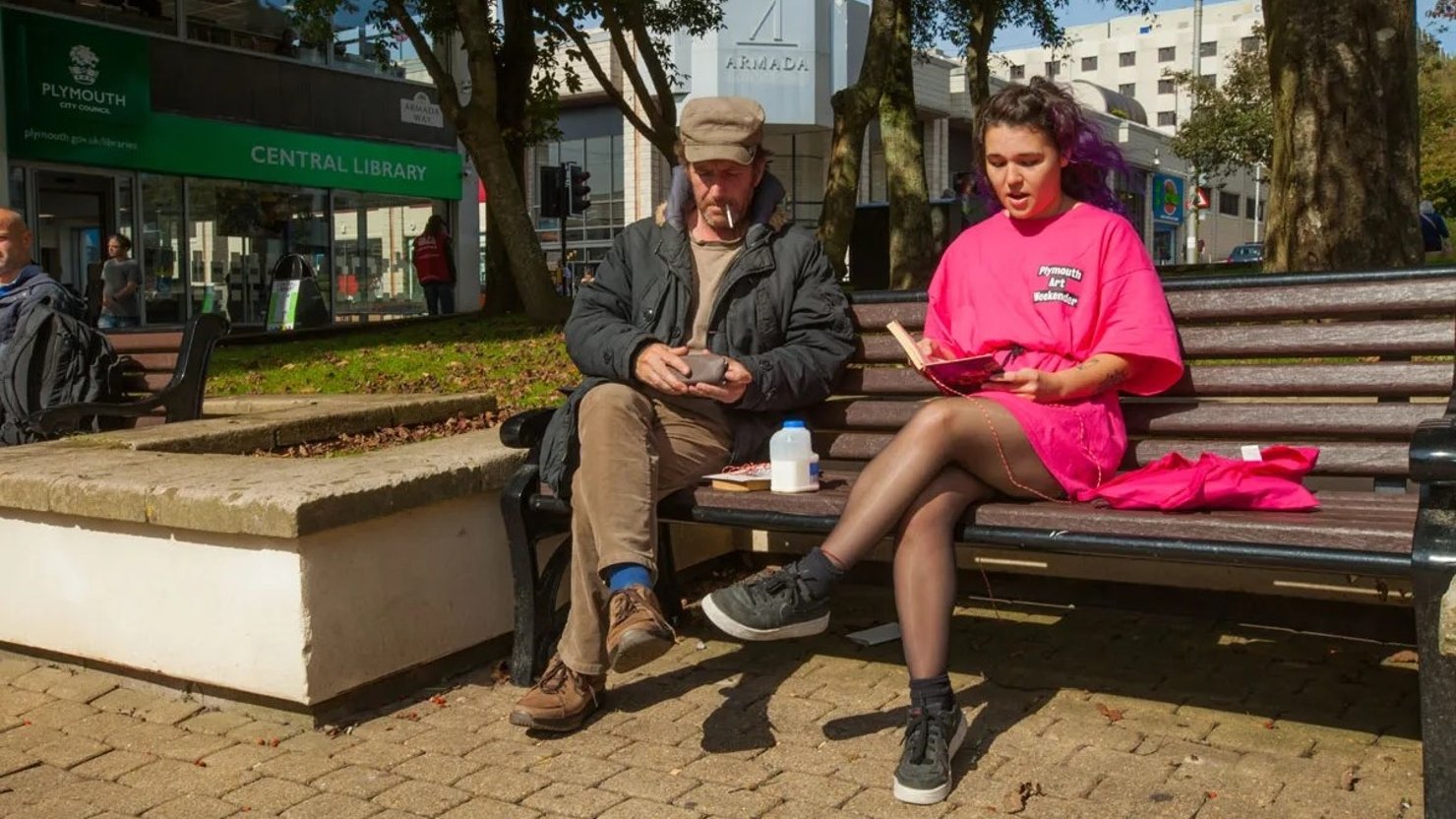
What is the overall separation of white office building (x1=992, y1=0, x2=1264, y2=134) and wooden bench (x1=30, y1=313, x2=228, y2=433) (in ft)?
343

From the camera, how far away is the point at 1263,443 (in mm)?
3877

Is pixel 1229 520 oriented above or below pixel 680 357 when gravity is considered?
below

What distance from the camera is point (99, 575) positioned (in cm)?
421

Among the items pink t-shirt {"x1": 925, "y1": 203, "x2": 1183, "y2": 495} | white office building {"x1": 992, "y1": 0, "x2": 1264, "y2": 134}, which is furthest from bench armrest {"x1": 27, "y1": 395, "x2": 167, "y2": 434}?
A: white office building {"x1": 992, "y1": 0, "x2": 1264, "y2": 134}

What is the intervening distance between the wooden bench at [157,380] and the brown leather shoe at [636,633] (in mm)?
3222

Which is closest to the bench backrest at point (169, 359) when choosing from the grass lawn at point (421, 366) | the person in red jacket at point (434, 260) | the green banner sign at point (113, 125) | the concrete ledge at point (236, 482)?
the concrete ledge at point (236, 482)

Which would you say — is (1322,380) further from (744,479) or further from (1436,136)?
(1436,136)

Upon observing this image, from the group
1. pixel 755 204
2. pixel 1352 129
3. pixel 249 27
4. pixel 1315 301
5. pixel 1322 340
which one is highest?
pixel 249 27

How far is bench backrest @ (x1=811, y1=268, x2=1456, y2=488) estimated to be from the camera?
3719mm

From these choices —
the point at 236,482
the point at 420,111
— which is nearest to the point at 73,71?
the point at 420,111

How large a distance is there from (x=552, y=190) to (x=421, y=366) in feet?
29.9

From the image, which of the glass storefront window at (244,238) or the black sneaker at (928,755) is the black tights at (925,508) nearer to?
the black sneaker at (928,755)

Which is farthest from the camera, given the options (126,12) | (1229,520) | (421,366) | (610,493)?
(126,12)

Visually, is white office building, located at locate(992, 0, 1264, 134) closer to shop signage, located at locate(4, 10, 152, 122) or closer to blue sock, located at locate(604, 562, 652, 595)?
shop signage, located at locate(4, 10, 152, 122)
